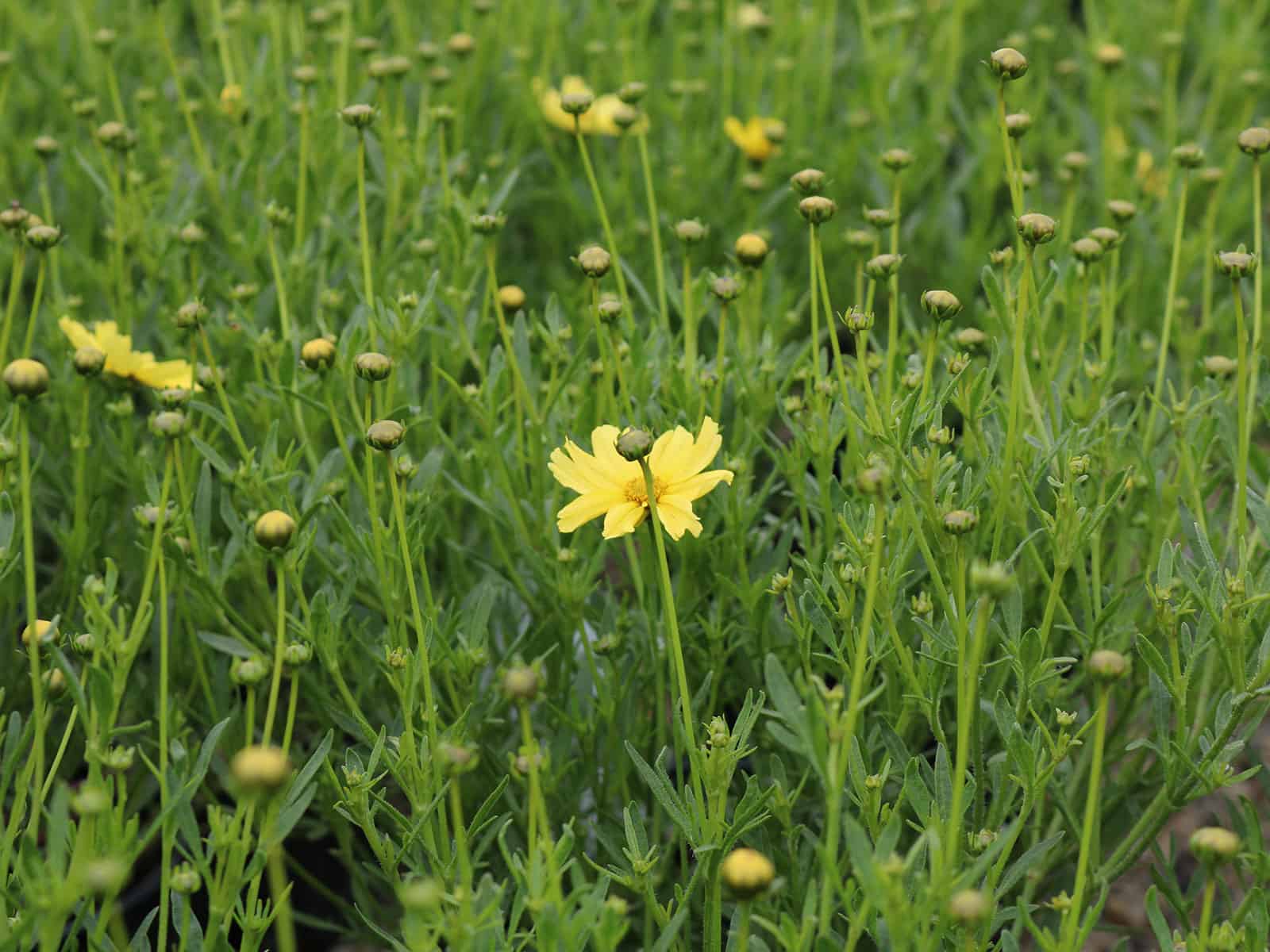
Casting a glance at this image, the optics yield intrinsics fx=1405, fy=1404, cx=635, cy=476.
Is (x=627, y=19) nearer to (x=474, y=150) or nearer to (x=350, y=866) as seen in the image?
(x=474, y=150)

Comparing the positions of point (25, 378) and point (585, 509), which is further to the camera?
point (585, 509)

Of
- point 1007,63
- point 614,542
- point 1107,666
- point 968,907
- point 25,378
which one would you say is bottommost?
point 614,542

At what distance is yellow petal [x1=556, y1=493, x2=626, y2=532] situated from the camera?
1.41 meters

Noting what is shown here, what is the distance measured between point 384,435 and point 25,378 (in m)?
0.33

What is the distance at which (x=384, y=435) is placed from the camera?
1.29m

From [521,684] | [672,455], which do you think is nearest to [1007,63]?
[672,455]

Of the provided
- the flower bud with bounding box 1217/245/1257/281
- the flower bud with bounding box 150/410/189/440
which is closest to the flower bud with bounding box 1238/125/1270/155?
the flower bud with bounding box 1217/245/1257/281

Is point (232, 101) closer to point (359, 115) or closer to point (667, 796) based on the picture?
point (359, 115)

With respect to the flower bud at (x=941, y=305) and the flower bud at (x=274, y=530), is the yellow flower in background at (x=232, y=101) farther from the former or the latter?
the flower bud at (x=941, y=305)

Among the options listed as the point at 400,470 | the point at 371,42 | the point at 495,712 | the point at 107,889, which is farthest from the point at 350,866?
the point at 371,42

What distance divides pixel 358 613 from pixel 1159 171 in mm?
1767

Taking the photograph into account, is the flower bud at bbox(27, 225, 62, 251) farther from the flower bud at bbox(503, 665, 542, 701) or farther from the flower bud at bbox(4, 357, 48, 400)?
the flower bud at bbox(503, 665, 542, 701)

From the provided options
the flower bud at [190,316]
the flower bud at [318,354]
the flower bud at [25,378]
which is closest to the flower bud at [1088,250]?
the flower bud at [318,354]

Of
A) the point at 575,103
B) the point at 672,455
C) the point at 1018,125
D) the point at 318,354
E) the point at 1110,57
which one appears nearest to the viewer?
the point at 672,455
